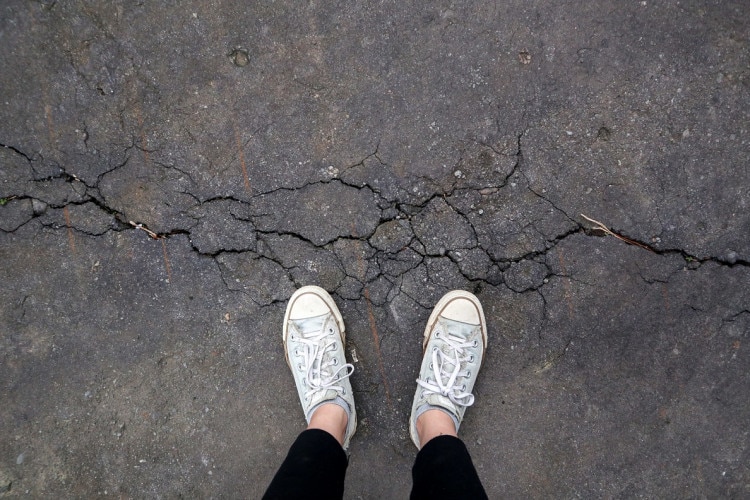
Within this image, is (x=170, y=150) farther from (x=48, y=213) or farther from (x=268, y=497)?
(x=268, y=497)

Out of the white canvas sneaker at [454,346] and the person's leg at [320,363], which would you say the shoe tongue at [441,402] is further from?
the person's leg at [320,363]

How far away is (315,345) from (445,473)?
928 millimetres

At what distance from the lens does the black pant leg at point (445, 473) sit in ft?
6.35

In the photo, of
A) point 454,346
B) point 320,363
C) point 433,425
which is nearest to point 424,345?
point 454,346

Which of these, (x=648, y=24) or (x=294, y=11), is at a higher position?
(x=294, y=11)

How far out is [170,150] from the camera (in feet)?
8.62

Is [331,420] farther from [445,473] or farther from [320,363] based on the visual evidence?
[445,473]

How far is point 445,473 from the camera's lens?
2.02 metres

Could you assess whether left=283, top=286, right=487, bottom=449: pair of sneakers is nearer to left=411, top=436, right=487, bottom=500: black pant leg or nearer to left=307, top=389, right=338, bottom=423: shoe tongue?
left=307, top=389, right=338, bottom=423: shoe tongue

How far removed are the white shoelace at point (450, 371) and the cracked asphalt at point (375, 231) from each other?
15 centimetres

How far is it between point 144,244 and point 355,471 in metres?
1.72

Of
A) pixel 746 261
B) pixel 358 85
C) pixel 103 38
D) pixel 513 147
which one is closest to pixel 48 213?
pixel 103 38

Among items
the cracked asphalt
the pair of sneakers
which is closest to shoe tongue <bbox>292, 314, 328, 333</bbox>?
the pair of sneakers

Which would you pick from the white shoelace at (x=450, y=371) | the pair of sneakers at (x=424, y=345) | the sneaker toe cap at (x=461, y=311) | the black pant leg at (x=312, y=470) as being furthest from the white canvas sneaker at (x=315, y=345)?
the sneaker toe cap at (x=461, y=311)
